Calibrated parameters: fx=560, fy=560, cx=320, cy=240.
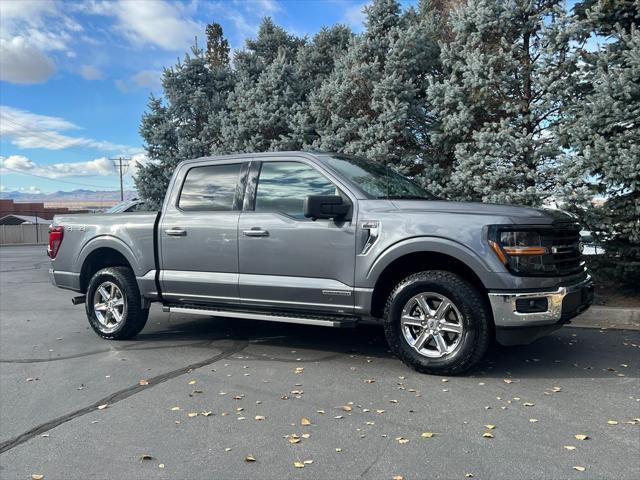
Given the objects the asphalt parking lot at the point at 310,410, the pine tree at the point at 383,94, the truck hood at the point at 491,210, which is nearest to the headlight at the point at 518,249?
the truck hood at the point at 491,210

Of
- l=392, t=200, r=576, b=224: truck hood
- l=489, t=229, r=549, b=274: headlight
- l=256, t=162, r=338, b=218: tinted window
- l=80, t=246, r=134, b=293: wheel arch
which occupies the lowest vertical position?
l=80, t=246, r=134, b=293: wheel arch

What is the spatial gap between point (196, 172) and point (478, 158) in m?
4.39

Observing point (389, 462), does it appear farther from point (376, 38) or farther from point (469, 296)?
point (376, 38)

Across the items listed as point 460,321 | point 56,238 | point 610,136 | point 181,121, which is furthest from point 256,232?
point 181,121

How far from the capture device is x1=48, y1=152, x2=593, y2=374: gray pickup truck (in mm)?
4578

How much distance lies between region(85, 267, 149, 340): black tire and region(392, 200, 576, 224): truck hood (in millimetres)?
3304

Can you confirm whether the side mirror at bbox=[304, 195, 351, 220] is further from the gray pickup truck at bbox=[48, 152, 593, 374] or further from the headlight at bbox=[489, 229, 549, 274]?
the headlight at bbox=[489, 229, 549, 274]

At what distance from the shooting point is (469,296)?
183 inches

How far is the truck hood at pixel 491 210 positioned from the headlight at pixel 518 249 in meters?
0.12

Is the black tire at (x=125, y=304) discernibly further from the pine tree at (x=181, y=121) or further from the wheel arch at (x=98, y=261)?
the pine tree at (x=181, y=121)

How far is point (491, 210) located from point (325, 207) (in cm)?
142

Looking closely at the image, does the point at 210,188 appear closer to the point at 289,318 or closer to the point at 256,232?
the point at 256,232

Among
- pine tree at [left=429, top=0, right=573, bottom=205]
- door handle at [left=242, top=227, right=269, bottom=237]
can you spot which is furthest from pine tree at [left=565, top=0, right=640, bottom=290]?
door handle at [left=242, top=227, right=269, bottom=237]

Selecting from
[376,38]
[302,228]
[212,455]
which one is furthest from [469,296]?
[376,38]
